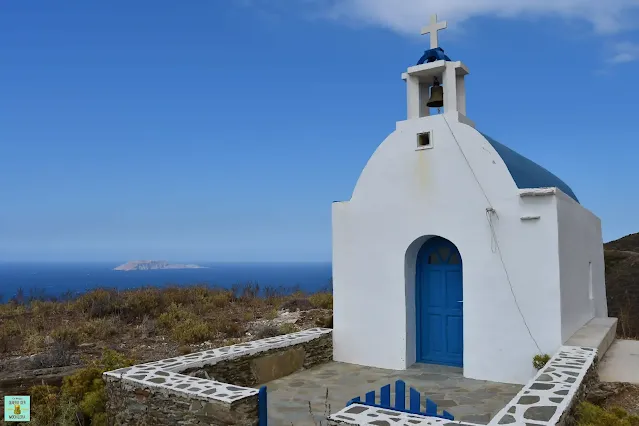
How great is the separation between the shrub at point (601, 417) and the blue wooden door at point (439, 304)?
10.4 feet

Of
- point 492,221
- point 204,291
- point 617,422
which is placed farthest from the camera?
point 204,291

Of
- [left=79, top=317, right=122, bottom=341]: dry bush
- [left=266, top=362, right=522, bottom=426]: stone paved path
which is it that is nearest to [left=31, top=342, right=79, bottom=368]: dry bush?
[left=79, top=317, right=122, bottom=341]: dry bush

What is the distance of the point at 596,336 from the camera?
826 cm

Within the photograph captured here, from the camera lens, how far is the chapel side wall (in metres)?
7.74

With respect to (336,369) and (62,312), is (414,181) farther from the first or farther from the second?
(62,312)

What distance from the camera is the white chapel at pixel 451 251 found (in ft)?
25.0

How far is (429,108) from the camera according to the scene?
375 inches

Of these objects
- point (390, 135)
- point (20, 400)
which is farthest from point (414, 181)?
point (20, 400)

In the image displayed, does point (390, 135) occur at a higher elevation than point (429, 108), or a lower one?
lower

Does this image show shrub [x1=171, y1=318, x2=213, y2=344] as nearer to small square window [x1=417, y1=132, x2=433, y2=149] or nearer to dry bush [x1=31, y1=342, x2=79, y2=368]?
dry bush [x1=31, y1=342, x2=79, y2=368]

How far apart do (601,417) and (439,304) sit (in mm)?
3827

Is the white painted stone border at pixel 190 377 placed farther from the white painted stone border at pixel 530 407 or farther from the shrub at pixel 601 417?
the shrub at pixel 601 417

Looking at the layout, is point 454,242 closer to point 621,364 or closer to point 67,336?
point 621,364

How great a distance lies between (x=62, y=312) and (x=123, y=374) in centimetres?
957
